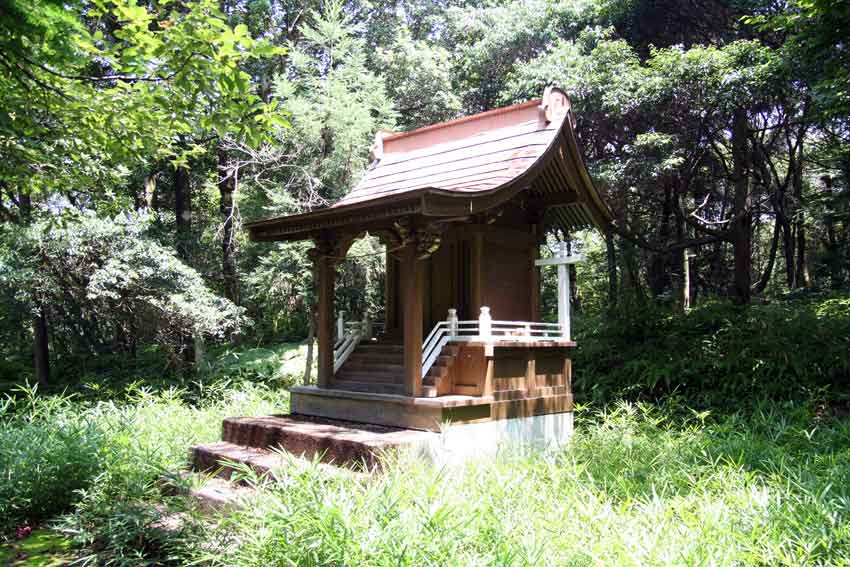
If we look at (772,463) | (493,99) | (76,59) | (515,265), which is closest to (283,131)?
(493,99)

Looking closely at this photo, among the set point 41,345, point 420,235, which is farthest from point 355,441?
point 41,345

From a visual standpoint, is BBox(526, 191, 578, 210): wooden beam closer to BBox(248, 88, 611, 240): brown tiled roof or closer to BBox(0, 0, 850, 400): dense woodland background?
BBox(248, 88, 611, 240): brown tiled roof

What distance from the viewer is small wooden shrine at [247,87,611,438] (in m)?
6.59

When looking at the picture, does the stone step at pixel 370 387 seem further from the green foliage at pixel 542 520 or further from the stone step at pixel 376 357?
the green foliage at pixel 542 520

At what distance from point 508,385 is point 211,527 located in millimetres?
3610

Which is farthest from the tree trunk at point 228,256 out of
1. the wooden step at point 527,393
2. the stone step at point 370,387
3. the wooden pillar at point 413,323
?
the wooden step at point 527,393

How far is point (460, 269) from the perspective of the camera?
776 centimetres

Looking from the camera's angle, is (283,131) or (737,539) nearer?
(737,539)

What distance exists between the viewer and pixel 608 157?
11.9m

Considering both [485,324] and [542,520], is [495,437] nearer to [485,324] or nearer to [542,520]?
[485,324]

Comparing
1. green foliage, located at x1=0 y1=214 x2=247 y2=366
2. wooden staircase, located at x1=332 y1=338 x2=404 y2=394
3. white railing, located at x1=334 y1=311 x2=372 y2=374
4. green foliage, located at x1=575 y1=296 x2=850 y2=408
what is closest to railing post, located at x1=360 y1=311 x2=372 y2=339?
white railing, located at x1=334 y1=311 x2=372 y2=374

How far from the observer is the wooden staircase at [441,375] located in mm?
6625

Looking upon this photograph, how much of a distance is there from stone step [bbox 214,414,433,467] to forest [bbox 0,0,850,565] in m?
0.41

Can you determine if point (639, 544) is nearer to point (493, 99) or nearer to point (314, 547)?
point (314, 547)
